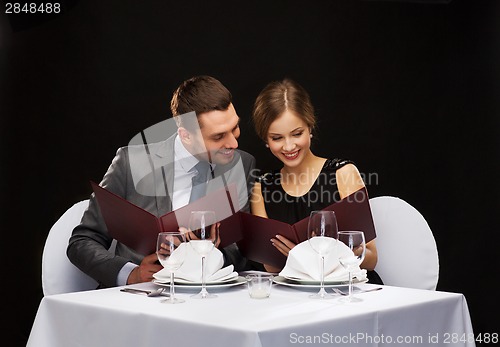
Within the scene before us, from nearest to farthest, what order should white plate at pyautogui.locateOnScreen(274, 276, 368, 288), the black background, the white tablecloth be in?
1. the white tablecloth
2. white plate at pyautogui.locateOnScreen(274, 276, 368, 288)
3. the black background

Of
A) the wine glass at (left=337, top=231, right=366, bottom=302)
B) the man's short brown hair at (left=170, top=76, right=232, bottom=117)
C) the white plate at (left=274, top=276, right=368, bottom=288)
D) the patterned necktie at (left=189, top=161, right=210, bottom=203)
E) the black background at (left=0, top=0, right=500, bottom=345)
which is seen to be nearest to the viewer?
the wine glass at (left=337, top=231, right=366, bottom=302)

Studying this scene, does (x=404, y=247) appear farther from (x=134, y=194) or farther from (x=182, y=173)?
(x=134, y=194)

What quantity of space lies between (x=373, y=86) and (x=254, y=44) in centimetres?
67

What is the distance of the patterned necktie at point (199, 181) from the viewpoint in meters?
2.79

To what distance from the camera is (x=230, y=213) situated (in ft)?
7.15

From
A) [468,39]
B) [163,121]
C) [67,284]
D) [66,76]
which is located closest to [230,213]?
[67,284]

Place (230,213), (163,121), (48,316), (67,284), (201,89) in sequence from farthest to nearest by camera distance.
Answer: (163,121)
(201,89)
(67,284)
(230,213)
(48,316)

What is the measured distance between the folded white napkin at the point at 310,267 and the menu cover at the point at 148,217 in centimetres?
24

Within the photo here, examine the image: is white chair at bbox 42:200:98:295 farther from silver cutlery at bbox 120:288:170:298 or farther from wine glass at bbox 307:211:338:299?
wine glass at bbox 307:211:338:299

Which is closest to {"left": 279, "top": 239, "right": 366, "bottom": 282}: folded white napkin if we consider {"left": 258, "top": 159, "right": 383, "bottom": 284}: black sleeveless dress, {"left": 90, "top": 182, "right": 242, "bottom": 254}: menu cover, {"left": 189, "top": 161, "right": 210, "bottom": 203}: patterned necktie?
{"left": 90, "top": 182, "right": 242, "bottom": 254}: menu cover

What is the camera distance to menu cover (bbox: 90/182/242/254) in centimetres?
209

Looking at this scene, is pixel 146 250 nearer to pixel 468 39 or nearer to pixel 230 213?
pixel 230 213

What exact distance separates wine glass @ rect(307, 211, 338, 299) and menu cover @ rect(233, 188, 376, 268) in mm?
163

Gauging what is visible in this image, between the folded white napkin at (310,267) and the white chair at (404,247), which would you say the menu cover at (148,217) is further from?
the white chair at (404,247)
